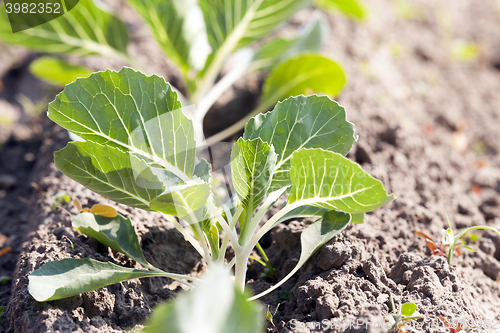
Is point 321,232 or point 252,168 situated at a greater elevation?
point 252,168

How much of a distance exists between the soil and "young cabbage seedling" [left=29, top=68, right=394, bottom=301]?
0.10 meters

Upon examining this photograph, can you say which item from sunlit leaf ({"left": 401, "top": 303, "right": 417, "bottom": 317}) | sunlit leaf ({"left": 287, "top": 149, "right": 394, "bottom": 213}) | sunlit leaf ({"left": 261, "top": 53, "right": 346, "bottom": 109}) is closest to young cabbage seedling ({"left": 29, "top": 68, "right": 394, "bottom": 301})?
sunlit leaf ({"left": 287, "top": 149, "right": 394, "bottom": 213})

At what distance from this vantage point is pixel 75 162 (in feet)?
2.93

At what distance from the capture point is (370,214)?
4.54ft

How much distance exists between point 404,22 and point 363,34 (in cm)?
91

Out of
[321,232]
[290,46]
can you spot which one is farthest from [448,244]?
[290,46]

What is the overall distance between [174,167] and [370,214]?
2.61 ft

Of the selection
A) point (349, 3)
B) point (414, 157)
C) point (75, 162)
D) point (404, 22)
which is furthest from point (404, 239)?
point (404, 22)

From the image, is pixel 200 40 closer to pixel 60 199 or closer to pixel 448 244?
pixel 60 199

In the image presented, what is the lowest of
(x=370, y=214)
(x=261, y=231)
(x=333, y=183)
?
(x=370, y=214)

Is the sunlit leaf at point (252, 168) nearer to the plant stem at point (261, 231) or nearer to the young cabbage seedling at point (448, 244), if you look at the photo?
the plant stem at point (261, 231)

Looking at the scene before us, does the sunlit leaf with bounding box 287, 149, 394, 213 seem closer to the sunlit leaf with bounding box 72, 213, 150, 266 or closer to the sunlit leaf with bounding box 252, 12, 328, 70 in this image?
the sunlit leaf with bounding box 72, 213, 150, 266

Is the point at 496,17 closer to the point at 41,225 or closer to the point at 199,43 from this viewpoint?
the point at 199,43

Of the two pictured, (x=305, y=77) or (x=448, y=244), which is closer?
(x=448, y=244)
